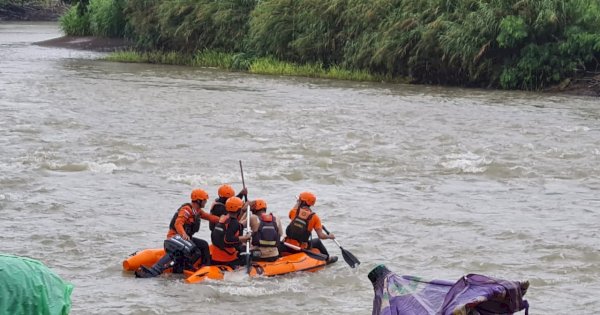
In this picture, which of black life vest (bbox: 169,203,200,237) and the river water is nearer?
the river water

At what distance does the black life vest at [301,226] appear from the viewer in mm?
11984

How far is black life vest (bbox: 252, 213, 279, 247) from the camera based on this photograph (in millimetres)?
11555

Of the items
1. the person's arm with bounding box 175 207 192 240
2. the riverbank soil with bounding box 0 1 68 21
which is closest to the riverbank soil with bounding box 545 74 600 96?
the person's arm with bounding box 175 207 192 240

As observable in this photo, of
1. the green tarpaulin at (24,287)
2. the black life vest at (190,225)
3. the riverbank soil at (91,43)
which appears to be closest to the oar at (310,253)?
the black life vest at (190,225)

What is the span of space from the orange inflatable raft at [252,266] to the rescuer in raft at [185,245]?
12cm

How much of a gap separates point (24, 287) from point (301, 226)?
8.39 metres

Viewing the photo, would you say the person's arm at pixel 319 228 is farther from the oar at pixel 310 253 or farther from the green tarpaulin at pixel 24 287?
the green tarpaulin at pixel 24 287

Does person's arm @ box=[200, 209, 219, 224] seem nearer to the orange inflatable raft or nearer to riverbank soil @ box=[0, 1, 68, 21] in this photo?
the orange inflatable raft

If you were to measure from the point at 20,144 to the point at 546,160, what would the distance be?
10273 mm

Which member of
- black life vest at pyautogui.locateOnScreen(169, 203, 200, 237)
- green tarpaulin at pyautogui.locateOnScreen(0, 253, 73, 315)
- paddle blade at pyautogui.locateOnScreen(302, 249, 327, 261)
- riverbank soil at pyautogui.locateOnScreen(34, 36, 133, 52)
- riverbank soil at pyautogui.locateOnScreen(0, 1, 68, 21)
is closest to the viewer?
green tarpaulin at pyautogui.locateOnScreen(0, 253, 73, 315)

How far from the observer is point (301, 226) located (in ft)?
39.5

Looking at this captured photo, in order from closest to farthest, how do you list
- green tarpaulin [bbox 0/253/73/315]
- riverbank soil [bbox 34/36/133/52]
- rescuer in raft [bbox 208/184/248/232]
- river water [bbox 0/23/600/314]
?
1. green tarpaulin [bbox 0/253/73/315]
2. river water [bbox 0/23/600/314]
3. rescuer in raft [bbox 208/184/248/232]
4. riverbank soil [bbox 34/36/133/52]

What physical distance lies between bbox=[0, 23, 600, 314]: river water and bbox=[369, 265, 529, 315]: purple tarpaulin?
3.57 metres

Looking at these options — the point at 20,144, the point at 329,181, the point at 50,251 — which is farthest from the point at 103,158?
the point at 50,251
